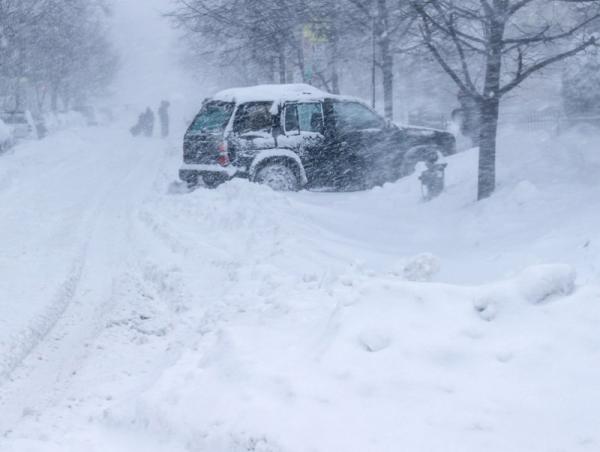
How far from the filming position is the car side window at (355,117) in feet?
39.7

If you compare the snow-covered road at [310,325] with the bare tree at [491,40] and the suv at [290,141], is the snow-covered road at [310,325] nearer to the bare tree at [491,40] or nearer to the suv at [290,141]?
the bare tree at [491,40]

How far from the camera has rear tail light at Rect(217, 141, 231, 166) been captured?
11.3 metres

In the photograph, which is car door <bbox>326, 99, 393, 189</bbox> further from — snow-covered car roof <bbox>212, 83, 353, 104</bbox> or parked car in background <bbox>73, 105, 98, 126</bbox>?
parked car in background <bbox>73, 105, 98, 126</bbox>

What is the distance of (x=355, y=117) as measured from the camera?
12250 mm

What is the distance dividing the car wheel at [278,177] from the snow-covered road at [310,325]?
4.62 feet

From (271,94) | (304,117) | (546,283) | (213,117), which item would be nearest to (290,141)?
(304,117)

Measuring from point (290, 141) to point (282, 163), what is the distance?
15.2 inches

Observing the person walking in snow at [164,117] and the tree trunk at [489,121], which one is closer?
the tree trunk at [489,121]

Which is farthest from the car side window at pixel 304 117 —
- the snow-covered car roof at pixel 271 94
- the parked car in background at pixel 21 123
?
the parked car in background at pixel 21 123

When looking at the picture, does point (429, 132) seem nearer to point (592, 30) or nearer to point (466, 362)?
point (592, 30)

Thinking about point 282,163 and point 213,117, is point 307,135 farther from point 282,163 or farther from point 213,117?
point 213,117

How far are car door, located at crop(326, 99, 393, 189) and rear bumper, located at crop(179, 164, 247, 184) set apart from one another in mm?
1715

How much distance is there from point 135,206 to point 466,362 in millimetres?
8980

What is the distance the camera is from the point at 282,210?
895cm
